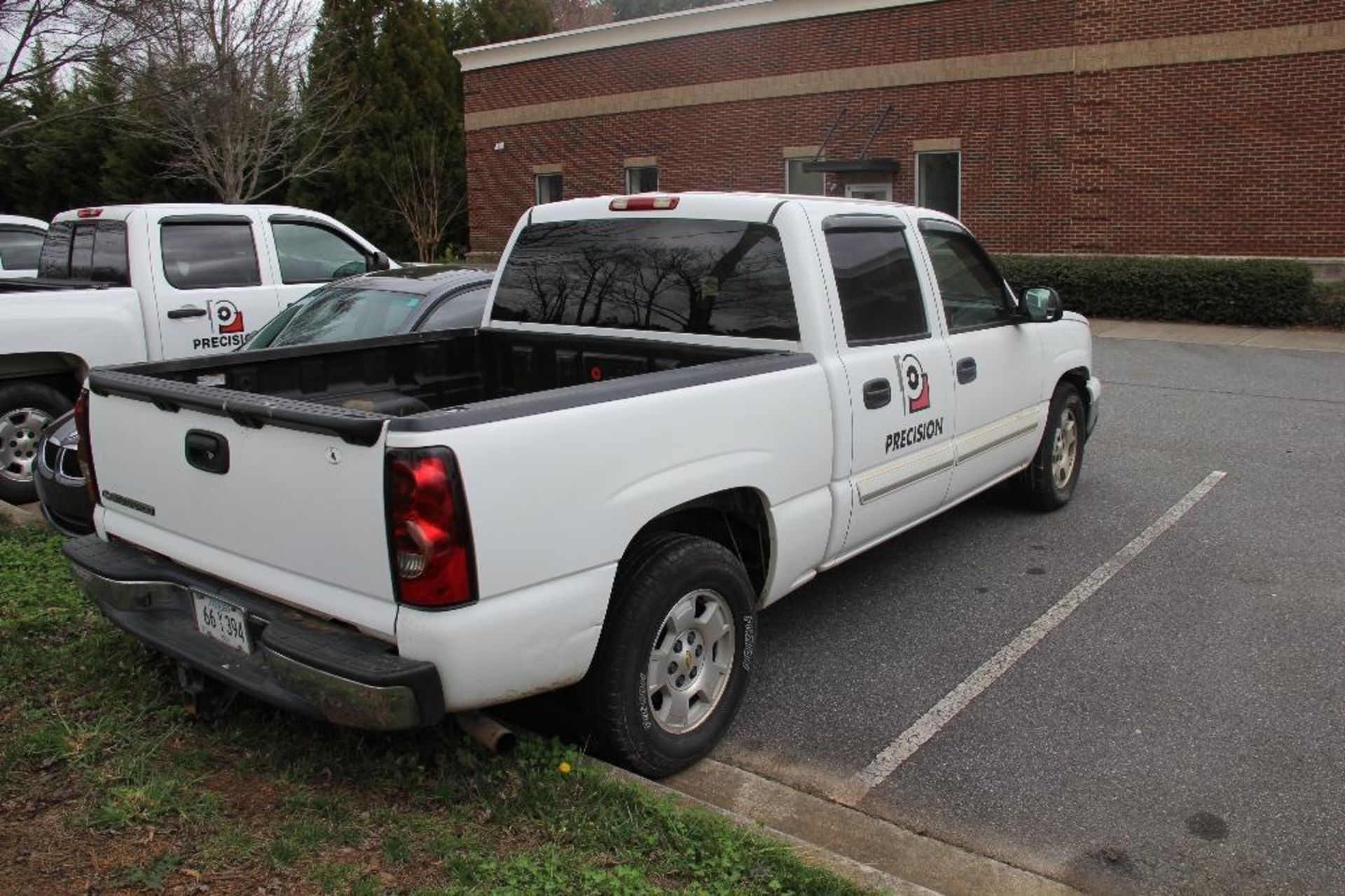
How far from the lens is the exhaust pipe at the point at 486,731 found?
350cm

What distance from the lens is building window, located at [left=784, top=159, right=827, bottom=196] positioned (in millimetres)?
21859

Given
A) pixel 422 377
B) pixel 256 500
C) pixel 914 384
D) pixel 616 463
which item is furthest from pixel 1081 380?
pixel 256 500

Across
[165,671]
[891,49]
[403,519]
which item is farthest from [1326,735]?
[891,49]

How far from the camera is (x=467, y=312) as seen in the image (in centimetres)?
725

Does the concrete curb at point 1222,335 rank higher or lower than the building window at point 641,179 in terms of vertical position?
lower

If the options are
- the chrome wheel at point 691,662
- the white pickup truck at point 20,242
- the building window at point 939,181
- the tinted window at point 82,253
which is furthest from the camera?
the building window at point 939,181

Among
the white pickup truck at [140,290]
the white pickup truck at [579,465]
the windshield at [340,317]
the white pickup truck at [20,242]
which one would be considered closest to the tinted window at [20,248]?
the white pickup truck at [20,242]

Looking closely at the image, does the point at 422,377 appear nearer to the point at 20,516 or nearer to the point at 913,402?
the point at 913,402

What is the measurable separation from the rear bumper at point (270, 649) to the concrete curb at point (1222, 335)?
45.0ft

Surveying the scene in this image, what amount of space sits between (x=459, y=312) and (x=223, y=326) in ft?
8.17

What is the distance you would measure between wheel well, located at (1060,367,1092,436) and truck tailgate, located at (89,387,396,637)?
4.82m

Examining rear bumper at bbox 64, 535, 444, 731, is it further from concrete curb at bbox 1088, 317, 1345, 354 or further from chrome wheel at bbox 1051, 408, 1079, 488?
concrete curb at bbox 1088, 317, 1345, 354

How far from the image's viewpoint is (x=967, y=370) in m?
5.45

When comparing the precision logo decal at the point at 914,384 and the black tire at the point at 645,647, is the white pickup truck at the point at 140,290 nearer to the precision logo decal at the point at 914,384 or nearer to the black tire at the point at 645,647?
the black tire at the point at 645,647
